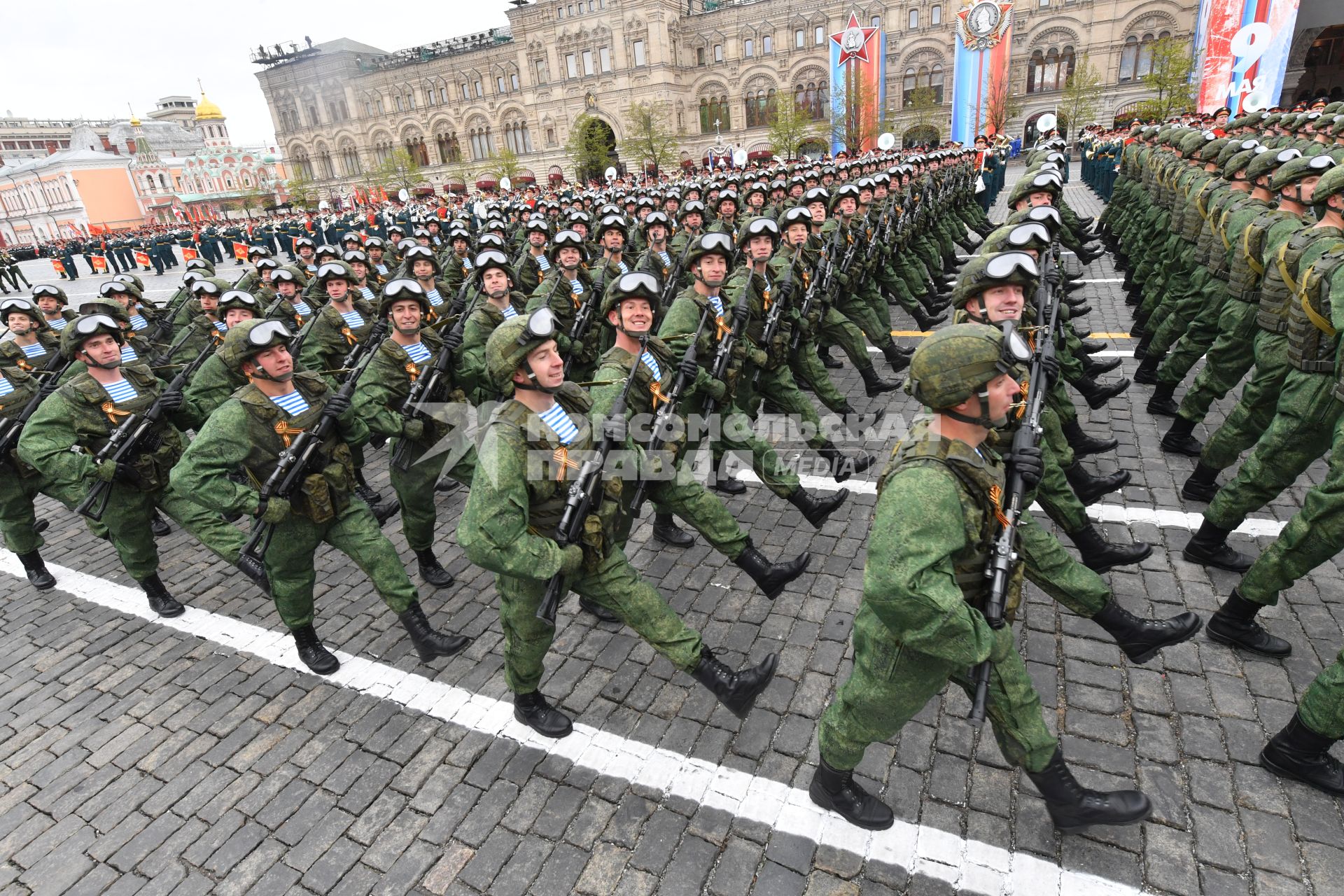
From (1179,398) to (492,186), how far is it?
56.9 meters

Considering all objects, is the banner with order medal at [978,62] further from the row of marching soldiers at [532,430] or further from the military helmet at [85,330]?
the military helmet at [85,330]

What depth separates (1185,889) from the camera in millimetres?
2744

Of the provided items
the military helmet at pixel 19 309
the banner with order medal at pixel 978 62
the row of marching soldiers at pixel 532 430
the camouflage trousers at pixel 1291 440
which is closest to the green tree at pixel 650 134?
the banner with order medal at pixel 978 62

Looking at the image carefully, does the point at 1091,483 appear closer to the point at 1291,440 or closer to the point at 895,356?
the point at 1291,440

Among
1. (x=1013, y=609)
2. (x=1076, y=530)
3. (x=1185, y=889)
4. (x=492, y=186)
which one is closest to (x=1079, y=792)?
(x=1185, y=889)

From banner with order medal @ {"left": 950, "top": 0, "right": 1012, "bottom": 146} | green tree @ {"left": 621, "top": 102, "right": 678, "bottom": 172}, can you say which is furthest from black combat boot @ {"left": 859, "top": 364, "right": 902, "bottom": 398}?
green tree @ {"left": 621, "top": 102, "right": 678, "bottom": 172}

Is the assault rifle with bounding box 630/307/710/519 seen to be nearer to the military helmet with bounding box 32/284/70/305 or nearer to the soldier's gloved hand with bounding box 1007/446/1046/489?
the soldier's gloved hand with bounding box 1007/446/1046/489

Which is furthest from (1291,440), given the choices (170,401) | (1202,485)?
(170,401)

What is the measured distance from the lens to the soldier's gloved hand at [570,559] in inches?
126

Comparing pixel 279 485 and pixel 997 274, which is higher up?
pixel 997 274

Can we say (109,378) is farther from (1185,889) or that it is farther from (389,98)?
(389,98)

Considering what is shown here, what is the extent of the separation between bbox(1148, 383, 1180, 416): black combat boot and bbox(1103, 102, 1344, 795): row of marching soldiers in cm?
1

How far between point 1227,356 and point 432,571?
678 centimetres

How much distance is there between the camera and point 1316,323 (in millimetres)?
3914
